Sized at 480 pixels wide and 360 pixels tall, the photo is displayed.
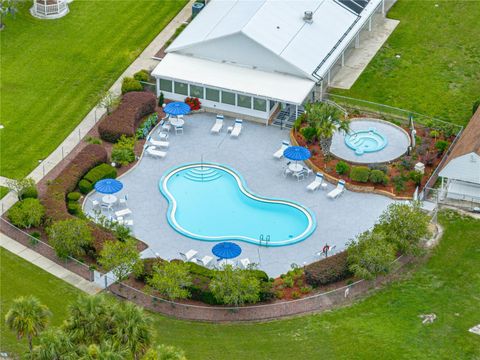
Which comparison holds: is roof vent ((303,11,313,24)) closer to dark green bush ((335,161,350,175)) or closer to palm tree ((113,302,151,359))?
dark green bush ((335,161,350,175))

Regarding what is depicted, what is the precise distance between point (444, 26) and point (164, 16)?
25.6m

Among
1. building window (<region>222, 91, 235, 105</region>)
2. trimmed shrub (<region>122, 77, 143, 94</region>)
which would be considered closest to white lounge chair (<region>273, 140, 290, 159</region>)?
building window (<region>222, 91, 235, 105</region>)

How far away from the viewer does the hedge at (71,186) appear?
227 ft

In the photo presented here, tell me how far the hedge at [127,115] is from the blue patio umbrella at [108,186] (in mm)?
7728

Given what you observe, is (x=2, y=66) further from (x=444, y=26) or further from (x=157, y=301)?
(x=444, y=26)

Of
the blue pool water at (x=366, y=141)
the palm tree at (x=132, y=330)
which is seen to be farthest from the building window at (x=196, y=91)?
the palm tree at (x=132, y=330)

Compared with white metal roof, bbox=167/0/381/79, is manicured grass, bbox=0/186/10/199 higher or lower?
lower

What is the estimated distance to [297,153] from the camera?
7575cm

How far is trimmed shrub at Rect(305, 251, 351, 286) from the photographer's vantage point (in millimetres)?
66062

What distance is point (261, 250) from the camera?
230ft

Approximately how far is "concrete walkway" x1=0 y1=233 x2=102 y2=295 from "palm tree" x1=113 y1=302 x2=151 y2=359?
10.2 meters

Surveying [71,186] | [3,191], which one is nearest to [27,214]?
[71,186]

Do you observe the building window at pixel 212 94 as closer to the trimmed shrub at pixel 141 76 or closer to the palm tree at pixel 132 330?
the trimmed shrub at pixel 141 76

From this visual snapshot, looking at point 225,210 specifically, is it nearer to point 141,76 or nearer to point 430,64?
point 141,76
